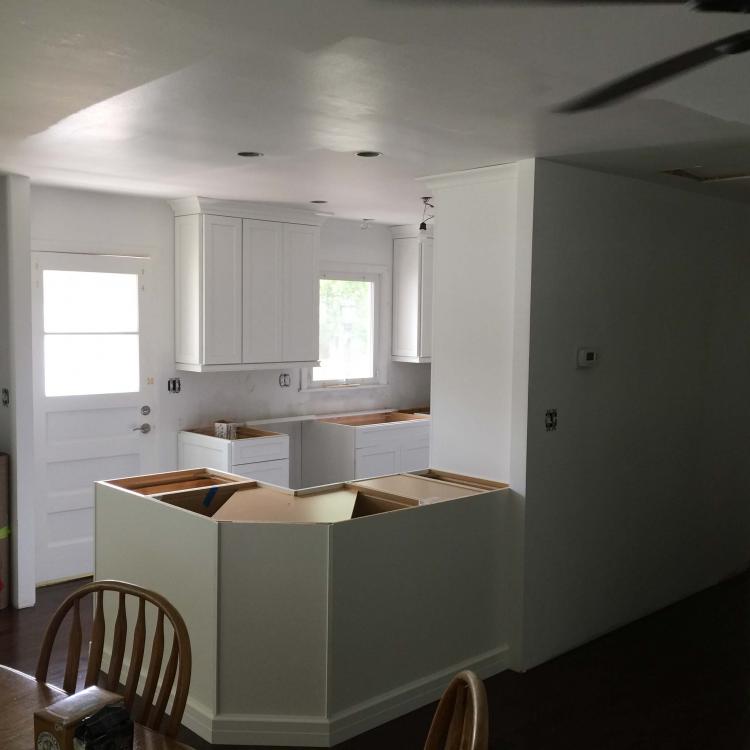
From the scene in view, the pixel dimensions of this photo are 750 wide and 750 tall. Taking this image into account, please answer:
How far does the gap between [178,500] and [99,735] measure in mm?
2263

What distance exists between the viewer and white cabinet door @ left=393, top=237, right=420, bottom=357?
6.69 m

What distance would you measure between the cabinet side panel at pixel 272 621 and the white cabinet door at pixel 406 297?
368 centimetres

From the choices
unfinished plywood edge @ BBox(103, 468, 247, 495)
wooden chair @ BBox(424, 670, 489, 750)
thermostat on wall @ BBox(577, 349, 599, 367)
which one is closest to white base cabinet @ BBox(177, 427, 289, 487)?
unfinished plywood edge @ BBox(103, 468, 247, 495)

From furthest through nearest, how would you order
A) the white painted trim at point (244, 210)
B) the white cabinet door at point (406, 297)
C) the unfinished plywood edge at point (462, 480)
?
1. the white cabinet door at point (406, 297)
2. the white painted trim at point (244, 210)
3. the unfinished plywood edge at point (462, 480)

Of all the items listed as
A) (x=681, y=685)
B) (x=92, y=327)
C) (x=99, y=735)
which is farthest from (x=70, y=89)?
(x=681, y=685)

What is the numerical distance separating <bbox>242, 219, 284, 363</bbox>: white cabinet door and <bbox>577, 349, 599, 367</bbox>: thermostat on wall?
92.6 inches

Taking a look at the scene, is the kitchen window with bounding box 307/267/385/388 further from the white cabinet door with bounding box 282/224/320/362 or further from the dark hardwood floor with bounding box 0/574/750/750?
the dark hardwood floor with bounding box 0/574/750/750


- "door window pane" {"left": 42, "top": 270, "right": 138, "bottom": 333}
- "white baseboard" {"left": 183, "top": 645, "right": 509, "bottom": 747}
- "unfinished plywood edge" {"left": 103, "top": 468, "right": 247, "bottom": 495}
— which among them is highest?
"door window pane" {"left": 42, "top": 270, "right": 138, "bottom": 333}

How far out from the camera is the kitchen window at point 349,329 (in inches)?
257

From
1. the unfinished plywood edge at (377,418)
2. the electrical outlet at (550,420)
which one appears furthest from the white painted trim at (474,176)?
the unfinished plywood edge at (377,418)

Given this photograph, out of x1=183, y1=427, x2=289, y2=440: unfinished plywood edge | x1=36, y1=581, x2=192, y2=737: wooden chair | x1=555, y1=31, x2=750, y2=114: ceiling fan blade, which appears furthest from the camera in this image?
x1=183, y1=427, x2=289, y2=440: unfinished plywood edge

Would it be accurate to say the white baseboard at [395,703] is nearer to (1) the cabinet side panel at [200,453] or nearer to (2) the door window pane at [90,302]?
(1) the cabinet side panel at [200,453]

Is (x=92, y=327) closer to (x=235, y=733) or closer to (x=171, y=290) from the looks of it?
(x=171, y=290)

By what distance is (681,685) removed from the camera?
3768 mm
